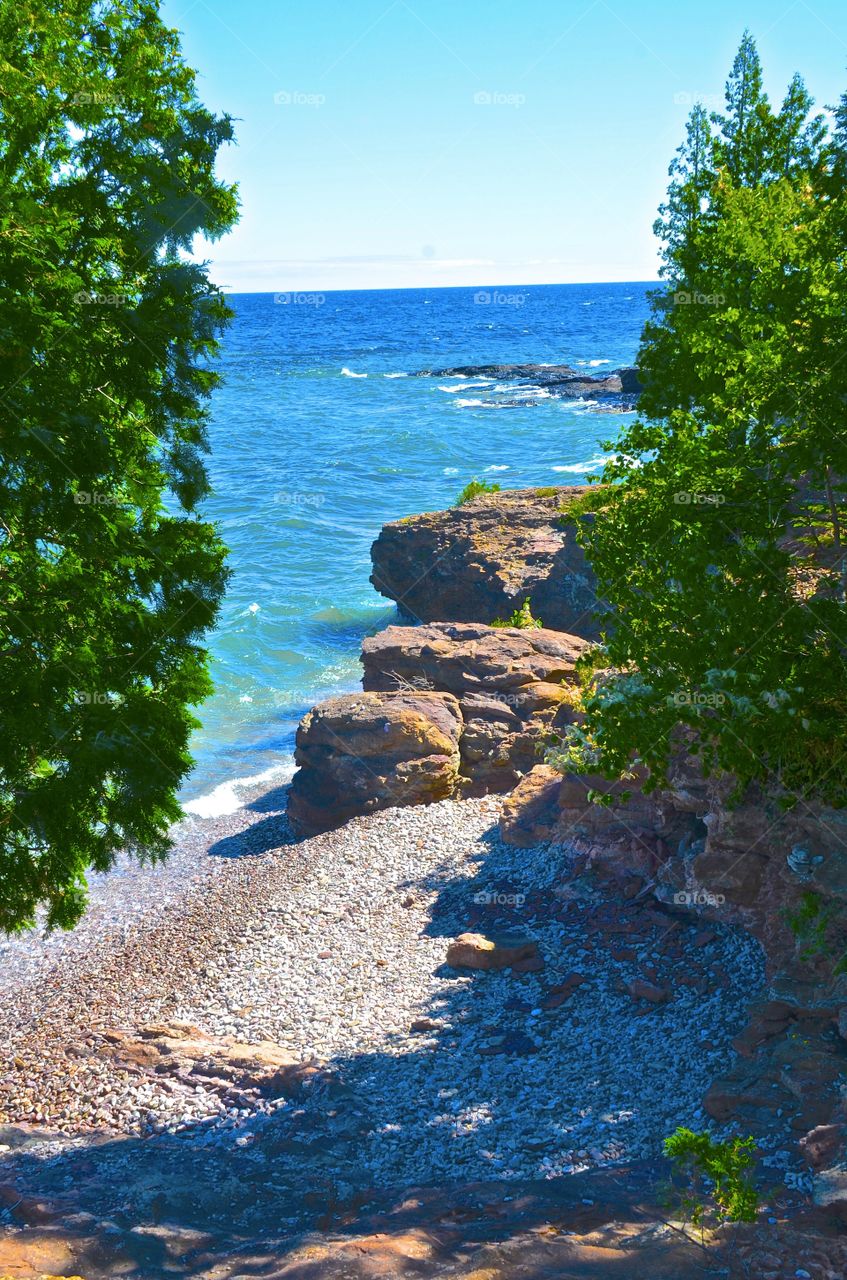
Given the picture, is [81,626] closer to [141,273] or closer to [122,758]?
[122,758]

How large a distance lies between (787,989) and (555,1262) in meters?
3.97

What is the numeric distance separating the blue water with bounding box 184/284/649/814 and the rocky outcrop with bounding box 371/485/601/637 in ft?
12.2

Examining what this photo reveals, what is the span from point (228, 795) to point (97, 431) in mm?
15115

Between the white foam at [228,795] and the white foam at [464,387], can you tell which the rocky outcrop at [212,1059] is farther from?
the white foam at [464,387]

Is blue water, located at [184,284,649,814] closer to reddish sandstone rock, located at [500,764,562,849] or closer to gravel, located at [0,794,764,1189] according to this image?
gravel, located at [0,794,764,1189]

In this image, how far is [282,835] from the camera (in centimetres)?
2019

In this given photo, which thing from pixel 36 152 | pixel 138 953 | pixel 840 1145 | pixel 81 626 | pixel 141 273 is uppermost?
pixel 36 152

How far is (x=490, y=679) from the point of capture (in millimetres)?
19828

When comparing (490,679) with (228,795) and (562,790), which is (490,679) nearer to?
(562,790)

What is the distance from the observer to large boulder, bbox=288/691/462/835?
18.4 m

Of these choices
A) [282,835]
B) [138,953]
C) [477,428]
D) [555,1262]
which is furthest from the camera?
[477,428]

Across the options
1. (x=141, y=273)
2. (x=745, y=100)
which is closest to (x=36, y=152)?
(x=141, y=273)

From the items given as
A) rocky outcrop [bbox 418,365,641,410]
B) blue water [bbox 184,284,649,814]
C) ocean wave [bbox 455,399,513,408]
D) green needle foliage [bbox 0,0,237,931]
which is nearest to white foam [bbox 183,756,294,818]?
blue water [bbox 184,284,649,814]

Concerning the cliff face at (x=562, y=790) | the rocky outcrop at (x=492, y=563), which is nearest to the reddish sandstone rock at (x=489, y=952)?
the cliff face at (x=562, y=790)
